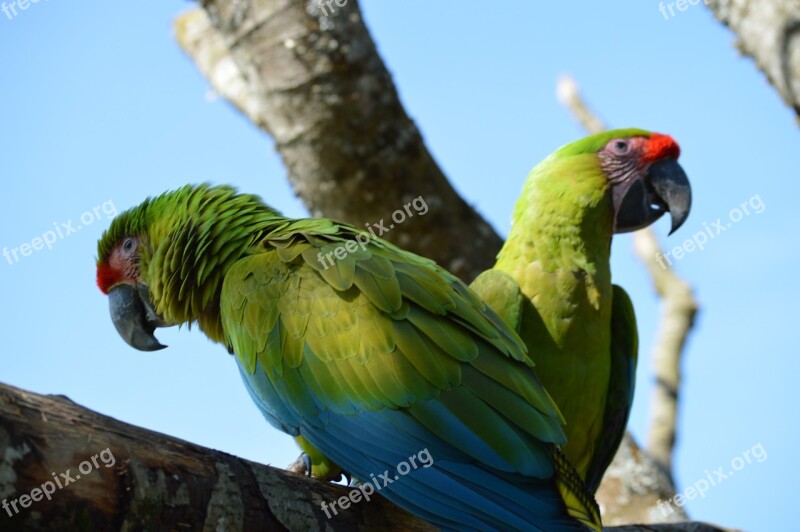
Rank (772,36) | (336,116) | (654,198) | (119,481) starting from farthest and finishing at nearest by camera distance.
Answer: (336,116) → (654,198) → (772,36) → (119,481)

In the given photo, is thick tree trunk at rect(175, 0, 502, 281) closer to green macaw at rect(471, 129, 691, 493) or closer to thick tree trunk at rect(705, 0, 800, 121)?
green macaw at rect(471, 129, 691, 493)

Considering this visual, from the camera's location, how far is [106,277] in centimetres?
291

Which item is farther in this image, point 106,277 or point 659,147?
point 659,147

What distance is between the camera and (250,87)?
12.9 ft

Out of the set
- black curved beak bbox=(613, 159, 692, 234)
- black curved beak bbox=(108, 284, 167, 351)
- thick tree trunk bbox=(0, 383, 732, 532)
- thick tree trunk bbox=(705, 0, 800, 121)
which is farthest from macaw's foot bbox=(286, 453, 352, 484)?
thick tree trunk bbox=(705, 0, 800, 121)

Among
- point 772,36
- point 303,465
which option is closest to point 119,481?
point 303,465

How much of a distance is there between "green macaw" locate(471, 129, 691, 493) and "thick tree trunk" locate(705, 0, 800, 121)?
1.53ft

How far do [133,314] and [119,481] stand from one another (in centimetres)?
133

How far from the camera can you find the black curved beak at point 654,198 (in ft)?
10.6

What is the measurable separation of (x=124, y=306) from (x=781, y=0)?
2.67 meters

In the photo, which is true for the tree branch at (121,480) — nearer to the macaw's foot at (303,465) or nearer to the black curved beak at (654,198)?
the macaw's foot at (303,465)

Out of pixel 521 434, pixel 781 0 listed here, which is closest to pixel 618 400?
pixel 521 434

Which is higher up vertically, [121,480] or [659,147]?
[659,147]

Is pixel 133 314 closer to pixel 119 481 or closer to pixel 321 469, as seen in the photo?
pixel 321 469
